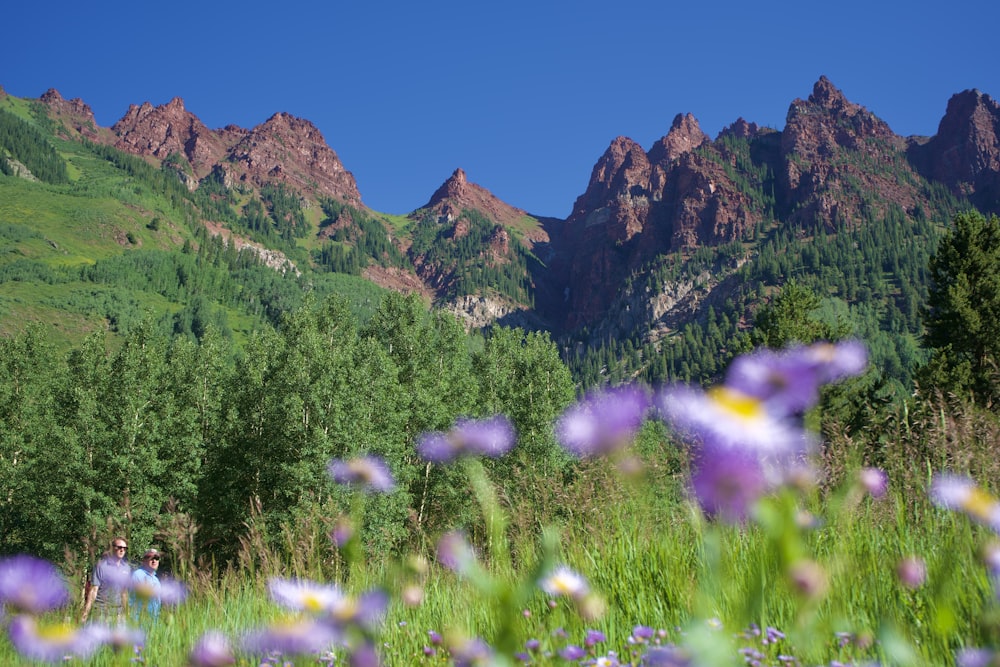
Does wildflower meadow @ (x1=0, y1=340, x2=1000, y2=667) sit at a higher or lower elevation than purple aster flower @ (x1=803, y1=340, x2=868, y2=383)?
lower

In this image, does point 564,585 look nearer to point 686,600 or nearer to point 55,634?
point 686,600

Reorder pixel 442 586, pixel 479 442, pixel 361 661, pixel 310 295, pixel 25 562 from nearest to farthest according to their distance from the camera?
pixel 361 661
pixel 479 442
pixel 25 562
pixel 442 586
pixel 310 295

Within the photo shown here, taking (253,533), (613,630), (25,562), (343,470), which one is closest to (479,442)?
(343,470)

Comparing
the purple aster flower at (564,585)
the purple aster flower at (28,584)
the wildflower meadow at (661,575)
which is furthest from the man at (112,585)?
the purple aster flower at (564,585)

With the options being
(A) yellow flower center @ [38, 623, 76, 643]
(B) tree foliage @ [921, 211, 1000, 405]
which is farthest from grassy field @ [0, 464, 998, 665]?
(B) tree foliage @ [921, 211, 1000, 405]

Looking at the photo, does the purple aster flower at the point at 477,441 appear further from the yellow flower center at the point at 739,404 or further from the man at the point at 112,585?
the man at the point at 112,585

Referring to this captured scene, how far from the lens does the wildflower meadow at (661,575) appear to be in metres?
0.81

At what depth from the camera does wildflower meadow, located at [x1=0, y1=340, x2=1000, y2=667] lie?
806 mm

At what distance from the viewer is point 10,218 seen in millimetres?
164875

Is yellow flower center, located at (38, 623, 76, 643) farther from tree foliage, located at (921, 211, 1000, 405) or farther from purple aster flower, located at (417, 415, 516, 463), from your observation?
tree foliage, located at (921, 211, 1000, 405)

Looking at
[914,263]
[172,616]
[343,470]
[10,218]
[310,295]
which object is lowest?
[172,616]

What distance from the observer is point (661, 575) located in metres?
3.13

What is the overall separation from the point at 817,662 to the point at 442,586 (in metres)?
2.85

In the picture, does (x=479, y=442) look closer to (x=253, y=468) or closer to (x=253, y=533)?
(x=253, y=533)
